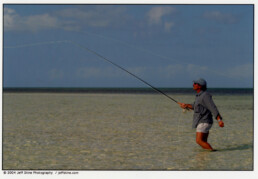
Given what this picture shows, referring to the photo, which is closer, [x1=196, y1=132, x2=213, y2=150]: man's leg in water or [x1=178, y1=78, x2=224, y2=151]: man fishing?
[x1=178, y1=78, x2=224, y2=151]: man fishing

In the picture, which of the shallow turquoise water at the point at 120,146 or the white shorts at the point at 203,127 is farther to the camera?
the white shorts at the point at 203,127

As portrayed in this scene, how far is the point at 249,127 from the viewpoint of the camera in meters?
10.6

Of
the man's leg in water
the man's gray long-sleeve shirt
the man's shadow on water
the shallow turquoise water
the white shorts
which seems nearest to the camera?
the shallow turquoise water

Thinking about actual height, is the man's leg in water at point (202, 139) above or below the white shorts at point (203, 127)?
below

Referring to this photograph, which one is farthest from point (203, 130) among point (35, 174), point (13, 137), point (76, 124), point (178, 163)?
point (76, 124)

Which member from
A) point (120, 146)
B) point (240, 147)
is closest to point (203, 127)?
point (240, 147)

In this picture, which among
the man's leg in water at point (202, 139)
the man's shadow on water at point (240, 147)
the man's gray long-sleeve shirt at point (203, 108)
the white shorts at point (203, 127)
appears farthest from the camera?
the man's shadow on water at point (240, 147)

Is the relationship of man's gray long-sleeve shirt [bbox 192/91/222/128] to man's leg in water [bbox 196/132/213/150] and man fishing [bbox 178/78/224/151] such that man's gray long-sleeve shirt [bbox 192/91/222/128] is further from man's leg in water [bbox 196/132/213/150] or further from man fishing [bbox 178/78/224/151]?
man's leg in water [bbox 196/132/213/150]

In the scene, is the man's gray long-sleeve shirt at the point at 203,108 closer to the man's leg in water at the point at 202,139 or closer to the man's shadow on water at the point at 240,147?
the man's leg in water at the point at 202,139

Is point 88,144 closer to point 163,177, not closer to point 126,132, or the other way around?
point 126,132

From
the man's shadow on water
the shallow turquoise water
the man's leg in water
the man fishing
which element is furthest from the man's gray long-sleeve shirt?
the man's shadow on water

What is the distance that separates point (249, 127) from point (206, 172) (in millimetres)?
5630

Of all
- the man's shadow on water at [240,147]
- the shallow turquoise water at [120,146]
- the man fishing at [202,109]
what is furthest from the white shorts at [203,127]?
the man's shadow on water at [240,147]

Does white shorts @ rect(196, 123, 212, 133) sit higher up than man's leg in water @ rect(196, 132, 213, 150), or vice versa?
white shorts @ rect(196, 123, 212, 133)
